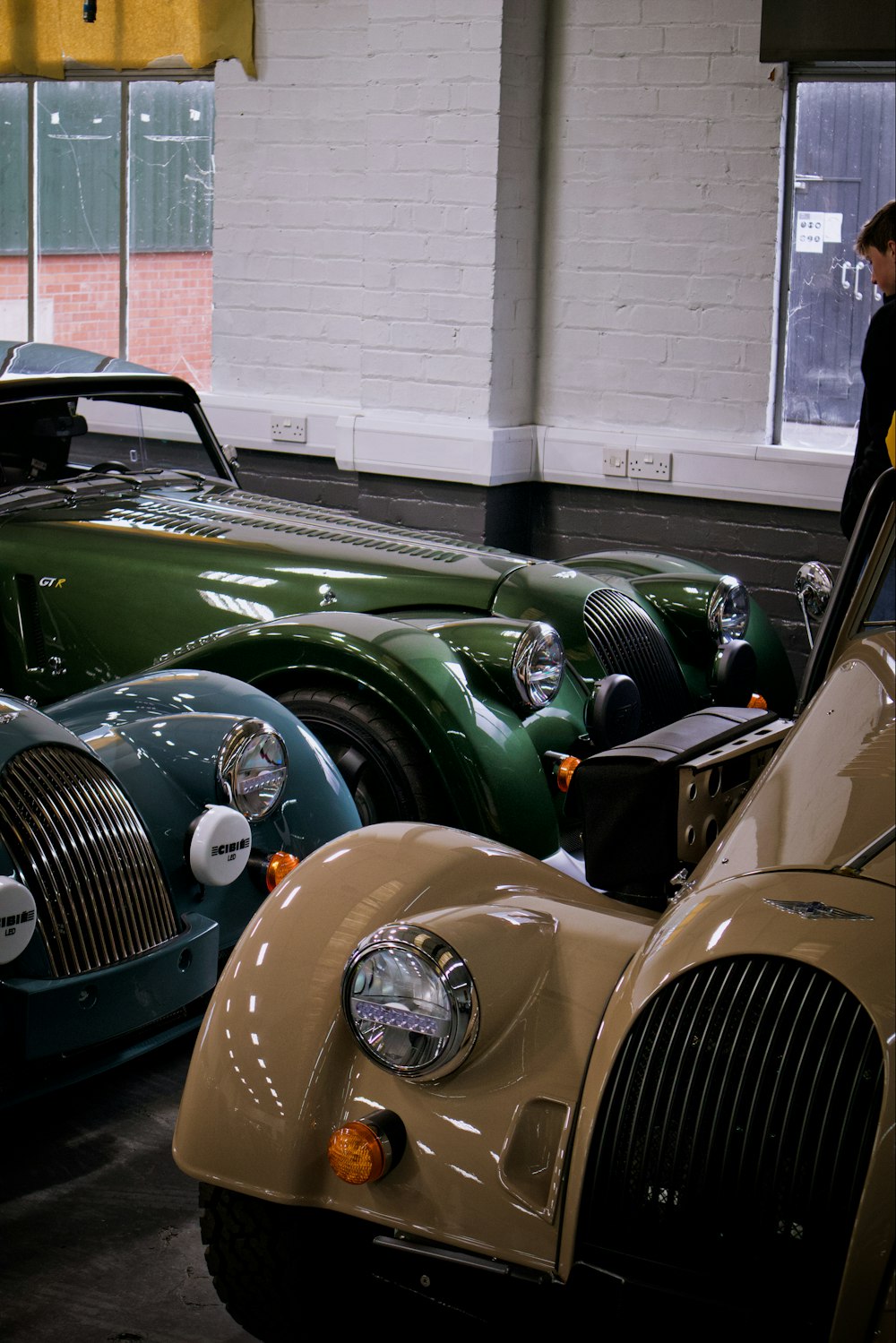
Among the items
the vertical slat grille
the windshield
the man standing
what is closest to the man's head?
the man standing

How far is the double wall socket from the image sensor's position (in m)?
6.55

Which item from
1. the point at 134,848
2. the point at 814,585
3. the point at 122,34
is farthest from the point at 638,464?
the point at 134,848

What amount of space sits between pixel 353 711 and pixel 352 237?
3.77 metres

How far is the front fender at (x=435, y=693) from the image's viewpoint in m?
3.79

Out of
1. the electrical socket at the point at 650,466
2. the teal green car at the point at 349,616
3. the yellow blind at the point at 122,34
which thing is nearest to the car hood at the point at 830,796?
the teal green car at the point at 349,616

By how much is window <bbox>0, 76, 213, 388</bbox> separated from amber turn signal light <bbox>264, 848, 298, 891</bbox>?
16.6 ft

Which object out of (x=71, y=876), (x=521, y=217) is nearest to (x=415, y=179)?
(x=521, y=217)

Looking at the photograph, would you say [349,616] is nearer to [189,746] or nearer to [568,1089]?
[189,746]

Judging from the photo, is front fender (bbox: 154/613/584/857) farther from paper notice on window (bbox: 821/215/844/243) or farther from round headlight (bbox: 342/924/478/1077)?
paper notice on window (bbox: 821/215/844/243)

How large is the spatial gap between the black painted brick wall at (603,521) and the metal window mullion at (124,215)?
4.73 ft

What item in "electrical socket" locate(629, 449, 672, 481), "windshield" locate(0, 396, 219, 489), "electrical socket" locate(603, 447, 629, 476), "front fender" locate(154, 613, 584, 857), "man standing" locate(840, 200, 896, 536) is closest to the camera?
"front fender" locate(154, 613, 584, 857)

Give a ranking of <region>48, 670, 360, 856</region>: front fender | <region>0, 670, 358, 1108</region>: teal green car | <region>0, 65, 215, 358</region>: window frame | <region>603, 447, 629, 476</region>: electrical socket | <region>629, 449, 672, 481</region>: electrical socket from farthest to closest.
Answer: <region>0, 65, 215, 358</region>: window frame → <region>603, 447, 629, 476</region>: electrical socket → <region>629, 449, 672, 481</region>: electrical socket → <region>48, 670, 360, 856</region>: front fender → <region>0, 670, 358, 1108</region>: teal green car

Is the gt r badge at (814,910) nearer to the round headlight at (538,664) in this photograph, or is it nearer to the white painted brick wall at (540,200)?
the round headlight at (538,664)

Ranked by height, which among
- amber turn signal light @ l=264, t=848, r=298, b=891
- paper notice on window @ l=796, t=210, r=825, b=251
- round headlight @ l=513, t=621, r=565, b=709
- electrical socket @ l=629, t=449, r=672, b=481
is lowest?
amber turn signal light @ l=264, t=848, r=298, b=891
